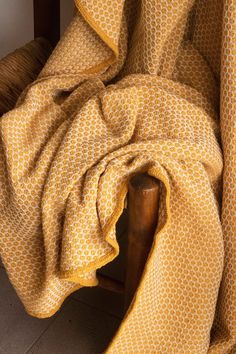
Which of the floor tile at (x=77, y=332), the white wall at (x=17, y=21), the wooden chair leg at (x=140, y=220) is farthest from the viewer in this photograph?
the white wall at (x=17, y=21)

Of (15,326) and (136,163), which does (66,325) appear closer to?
(15,326)

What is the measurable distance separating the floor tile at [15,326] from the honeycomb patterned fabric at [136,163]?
171 millimetres

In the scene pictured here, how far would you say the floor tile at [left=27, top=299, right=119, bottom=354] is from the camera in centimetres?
90

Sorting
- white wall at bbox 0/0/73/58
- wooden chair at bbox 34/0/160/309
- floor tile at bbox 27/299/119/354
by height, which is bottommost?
floor tile at bbox 27/299/119/354

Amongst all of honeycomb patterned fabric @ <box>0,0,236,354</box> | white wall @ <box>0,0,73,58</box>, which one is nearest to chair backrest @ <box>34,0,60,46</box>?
white wall @ <box>0,0,73,58</box>

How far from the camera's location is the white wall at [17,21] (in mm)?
1092

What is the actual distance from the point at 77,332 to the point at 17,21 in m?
0.78

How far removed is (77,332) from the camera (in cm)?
→ 93

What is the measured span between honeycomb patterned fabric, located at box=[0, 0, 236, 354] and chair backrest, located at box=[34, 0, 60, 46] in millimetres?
246

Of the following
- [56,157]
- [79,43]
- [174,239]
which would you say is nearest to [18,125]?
[56,157]

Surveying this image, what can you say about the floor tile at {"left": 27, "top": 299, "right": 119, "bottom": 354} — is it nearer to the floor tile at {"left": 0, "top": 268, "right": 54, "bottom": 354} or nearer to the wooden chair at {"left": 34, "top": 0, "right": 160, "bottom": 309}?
the floor tile at {"left": 0, "top": 268, "right": 54, "bottom": 354}

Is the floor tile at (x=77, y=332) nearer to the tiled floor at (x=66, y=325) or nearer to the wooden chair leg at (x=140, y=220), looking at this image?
the tiled floor at (x=66, y=325)

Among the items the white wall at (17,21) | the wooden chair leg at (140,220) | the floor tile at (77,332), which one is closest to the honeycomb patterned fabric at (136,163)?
the wooden chair leg at (140,220)

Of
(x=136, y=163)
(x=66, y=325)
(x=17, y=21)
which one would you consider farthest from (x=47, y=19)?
(x=66, y=325)
